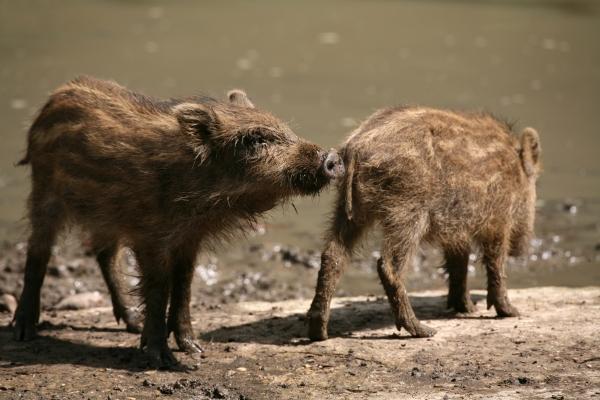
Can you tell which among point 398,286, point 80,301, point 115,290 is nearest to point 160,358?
point 115,290

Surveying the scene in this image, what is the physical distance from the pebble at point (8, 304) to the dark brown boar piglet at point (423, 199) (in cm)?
237

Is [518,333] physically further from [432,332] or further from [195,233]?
[195,233]

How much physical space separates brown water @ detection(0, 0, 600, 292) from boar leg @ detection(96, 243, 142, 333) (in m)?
2.17

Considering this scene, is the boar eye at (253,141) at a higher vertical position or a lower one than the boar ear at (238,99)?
lower

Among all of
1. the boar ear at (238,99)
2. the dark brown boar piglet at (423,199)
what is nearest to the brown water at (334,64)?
the dark brown boar piglet at (423,199)

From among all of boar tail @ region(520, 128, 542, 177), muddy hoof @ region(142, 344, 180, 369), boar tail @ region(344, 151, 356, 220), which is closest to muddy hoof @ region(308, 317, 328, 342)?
boar tail @ region(344, 151, 356, 220)

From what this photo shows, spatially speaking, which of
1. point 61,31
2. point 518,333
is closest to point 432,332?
point 518,333

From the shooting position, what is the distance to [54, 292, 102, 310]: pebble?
7758 mm

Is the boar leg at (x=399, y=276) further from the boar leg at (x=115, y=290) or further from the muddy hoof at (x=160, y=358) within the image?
the boar leg at (x=115, y=290)

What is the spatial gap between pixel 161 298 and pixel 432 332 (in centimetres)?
160

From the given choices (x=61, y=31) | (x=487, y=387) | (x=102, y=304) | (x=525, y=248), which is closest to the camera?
(x=487, y=387)

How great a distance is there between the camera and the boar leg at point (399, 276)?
6379 mm

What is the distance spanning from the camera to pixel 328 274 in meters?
6.37

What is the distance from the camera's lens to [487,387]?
5.51 m
